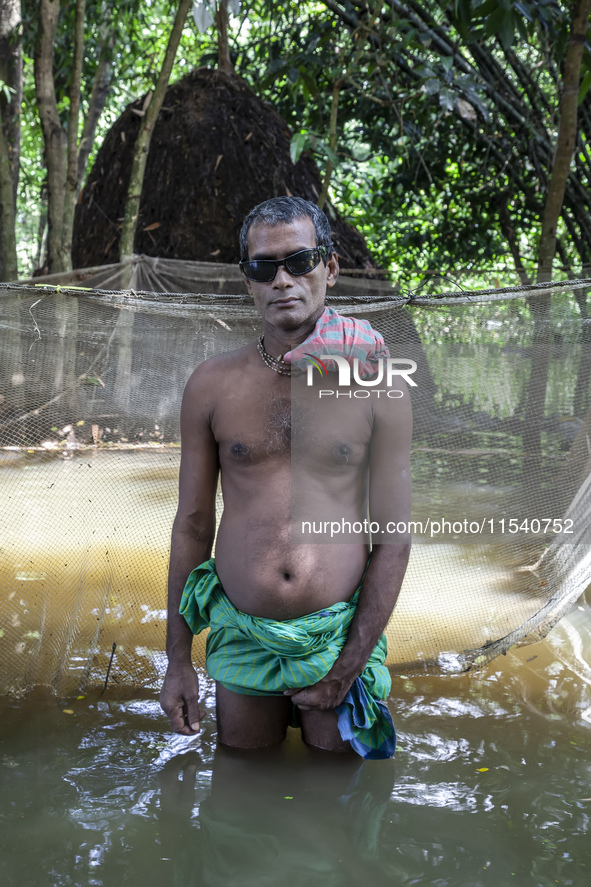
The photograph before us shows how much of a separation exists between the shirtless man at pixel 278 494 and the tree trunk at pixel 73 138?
3.30 m

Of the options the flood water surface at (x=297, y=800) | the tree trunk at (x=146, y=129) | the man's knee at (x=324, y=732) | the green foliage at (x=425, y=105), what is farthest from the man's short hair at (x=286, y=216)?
the tree trunk at (x=146, y=129)

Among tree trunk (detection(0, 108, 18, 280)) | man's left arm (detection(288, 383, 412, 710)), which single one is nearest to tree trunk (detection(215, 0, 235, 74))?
tree trunk (detection(0, 108, 18, 280))

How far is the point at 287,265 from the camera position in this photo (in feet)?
5.52

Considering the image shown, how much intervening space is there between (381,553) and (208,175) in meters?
4.76

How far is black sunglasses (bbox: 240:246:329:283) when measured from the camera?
1.68 meters

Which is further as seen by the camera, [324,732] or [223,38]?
[223,38]

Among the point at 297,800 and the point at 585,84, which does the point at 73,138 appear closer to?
the point at 585,84

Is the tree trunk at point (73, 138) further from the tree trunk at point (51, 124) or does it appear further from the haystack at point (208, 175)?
the haystack at point (208, 175)

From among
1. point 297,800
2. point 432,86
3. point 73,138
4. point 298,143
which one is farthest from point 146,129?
point 297,800

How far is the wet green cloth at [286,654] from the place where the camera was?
1663 millimetres

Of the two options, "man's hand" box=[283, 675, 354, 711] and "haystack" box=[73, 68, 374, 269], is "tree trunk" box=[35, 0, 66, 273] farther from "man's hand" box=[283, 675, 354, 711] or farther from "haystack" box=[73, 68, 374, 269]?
"man's hand" box=[283, 675, 354, 711]

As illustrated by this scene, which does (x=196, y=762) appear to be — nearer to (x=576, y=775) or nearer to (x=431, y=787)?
(x=431, y=787)

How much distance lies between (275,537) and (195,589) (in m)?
0.25

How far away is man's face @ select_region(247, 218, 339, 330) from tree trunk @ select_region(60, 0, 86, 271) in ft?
10.7
